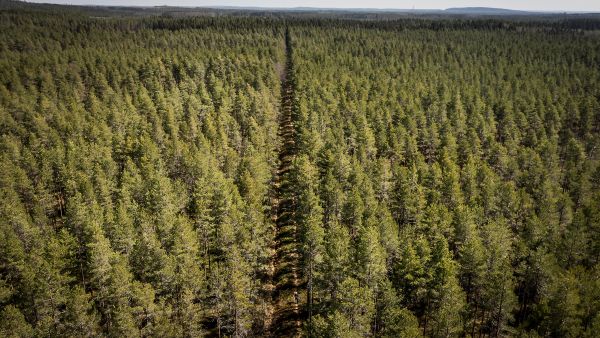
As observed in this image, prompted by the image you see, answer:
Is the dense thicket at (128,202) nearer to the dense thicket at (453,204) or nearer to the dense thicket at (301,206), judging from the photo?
the dense thicket at (301,206)

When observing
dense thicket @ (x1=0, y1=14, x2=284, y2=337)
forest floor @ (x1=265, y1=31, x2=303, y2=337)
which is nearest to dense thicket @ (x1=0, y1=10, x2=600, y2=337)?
dense thicket @ (x1=0, y1=14, x2=284, y2=337)

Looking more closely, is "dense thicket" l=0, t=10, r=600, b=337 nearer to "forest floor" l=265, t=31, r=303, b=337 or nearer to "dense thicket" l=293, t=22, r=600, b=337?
"dense thicket" l=293, t=22, r=600, b=337

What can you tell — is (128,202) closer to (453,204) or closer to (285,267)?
(285,267)

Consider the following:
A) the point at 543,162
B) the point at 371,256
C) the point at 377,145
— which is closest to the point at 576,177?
the point at 543,162

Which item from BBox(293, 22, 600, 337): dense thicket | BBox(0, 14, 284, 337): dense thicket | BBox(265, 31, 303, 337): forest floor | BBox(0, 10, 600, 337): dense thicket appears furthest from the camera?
BBox(265, 31, 303, 337): forest floor

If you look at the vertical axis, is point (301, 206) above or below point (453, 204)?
above

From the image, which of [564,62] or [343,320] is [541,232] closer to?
[343,320]

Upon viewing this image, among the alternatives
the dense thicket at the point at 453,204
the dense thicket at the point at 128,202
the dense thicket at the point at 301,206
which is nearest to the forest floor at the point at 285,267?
the dense thicket at the point at 301,206

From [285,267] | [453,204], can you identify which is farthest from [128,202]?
[453,204]
